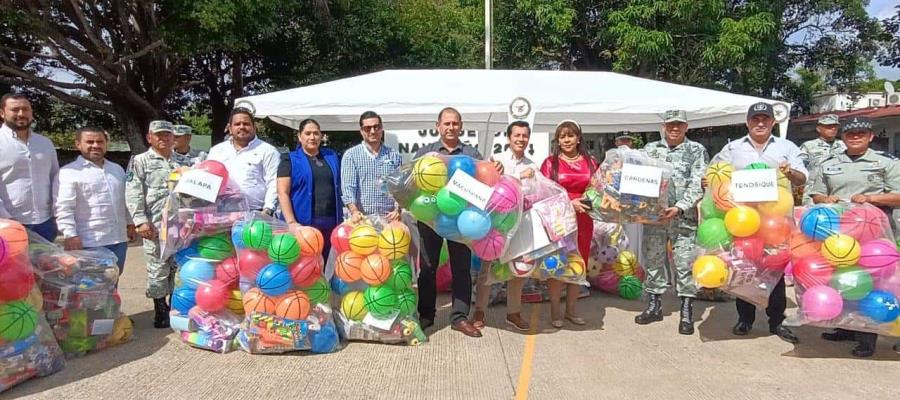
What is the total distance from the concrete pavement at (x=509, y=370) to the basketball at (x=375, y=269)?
21.0 inches

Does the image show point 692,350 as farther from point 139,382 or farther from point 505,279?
point 139,382

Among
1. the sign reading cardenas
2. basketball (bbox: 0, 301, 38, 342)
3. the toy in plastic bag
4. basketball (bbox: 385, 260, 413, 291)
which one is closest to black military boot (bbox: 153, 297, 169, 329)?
the toy in plastic bag

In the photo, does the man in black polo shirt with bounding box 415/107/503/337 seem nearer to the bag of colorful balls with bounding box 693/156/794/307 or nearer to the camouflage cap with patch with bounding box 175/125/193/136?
the bag of colorful balls with bounding box 693/156/794/307

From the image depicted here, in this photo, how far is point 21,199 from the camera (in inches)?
162

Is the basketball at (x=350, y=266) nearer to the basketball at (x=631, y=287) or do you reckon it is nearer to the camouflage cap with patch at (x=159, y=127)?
the camouflage cap with patch at (x=159, y=127)

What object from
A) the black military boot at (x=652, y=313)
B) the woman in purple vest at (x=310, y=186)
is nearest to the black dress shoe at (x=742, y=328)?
the black military boot at (x=652, y=313)

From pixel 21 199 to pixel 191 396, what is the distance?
1.88m

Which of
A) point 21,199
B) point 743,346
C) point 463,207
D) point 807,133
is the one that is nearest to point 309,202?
point 463,207

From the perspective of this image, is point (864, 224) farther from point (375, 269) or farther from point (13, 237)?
point (13, 237)

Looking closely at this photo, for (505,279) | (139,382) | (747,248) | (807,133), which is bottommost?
(139,382)

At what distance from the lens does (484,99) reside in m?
7.22

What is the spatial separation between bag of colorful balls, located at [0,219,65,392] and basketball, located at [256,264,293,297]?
1.28 m

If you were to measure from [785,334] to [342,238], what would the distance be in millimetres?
3404

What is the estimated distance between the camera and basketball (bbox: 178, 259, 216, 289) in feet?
13.6
